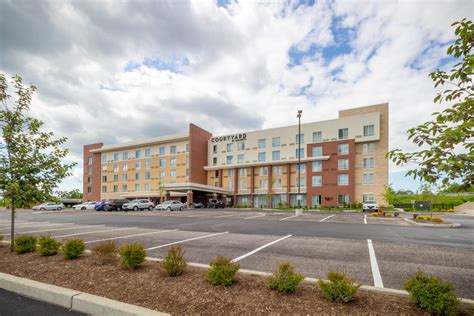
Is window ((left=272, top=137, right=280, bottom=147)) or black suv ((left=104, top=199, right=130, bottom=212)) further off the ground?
window ((left=272, top=137, right=280, bottom=147))

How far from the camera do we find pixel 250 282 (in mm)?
4754

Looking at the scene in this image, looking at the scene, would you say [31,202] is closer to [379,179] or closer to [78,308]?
[78,308]

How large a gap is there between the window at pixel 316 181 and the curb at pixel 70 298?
153 feet

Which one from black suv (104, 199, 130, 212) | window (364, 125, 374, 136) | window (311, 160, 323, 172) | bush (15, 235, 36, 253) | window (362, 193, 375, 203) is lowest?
black suv (104, 199, 130, 212)

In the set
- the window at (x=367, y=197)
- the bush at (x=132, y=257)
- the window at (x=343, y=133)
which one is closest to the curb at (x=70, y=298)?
the bush at (x=132, y=257)

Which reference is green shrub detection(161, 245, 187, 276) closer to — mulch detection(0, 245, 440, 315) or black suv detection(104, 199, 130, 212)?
mulch detection(0, 245, 440, 315)

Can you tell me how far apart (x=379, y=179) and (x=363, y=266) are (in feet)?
143

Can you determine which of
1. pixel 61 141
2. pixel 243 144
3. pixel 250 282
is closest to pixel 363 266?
pixel 250 282

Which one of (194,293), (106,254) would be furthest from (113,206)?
(194,293)

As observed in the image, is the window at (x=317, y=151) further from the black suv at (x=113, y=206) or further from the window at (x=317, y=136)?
the black suv at (x=113, y=206)

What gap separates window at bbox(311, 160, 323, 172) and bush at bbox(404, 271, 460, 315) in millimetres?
45630

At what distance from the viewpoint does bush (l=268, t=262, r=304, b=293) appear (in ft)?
13.8

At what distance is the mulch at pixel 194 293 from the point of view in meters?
3.74

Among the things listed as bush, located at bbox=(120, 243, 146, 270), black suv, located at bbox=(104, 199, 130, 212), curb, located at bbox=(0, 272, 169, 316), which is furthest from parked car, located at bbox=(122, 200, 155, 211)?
bush, located at bbox=(120, 243, 146, 270)
